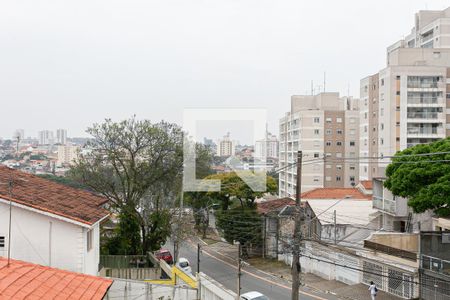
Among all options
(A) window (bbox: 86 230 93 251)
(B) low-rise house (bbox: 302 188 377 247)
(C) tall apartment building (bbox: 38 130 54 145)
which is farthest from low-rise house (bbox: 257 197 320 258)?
(C) tall apartment building (bbox: 38 130 54 145)

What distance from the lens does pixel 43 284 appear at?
8.45 m

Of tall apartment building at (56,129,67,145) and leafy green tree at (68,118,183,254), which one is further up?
tall apartment building at (56,129,67,145)

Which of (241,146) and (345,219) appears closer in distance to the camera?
(241,146)

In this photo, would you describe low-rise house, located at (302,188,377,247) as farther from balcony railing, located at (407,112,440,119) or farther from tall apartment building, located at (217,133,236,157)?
balcony railing, located at (407,112,440,119)

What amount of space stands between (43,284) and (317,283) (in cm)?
1561

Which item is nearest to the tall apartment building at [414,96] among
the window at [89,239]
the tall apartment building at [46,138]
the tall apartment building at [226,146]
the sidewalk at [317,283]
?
the sidewalk at [317,283]

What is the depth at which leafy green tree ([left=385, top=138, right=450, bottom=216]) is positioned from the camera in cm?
2023

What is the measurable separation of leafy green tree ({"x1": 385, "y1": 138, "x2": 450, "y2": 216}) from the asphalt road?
563cm

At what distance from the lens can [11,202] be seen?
11.4 meters

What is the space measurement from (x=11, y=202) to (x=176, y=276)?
6071 mm

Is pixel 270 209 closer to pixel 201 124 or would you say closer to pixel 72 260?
pixel 201 124

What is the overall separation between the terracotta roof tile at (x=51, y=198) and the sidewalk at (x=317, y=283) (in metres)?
10.1

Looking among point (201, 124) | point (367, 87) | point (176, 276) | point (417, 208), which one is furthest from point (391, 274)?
point (367, 87)

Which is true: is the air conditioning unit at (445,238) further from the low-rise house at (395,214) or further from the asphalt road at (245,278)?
the low-rise house at (395,214)
